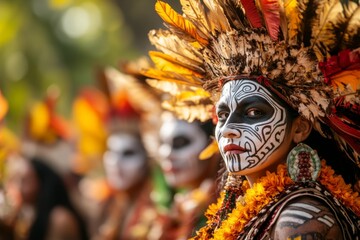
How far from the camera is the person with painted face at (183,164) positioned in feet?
23.6

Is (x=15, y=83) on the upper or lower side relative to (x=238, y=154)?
upper

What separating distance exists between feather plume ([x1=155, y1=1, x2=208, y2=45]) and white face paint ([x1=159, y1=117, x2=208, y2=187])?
8.75ft

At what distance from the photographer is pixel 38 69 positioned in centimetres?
1923

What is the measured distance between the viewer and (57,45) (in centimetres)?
2017

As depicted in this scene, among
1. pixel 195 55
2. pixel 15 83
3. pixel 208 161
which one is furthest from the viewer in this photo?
pixel 15 83

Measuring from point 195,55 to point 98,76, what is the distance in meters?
4.39

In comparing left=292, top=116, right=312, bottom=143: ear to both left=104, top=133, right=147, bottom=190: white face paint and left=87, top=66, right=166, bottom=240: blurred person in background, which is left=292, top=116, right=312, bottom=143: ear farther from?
left=104, top=133, right=147, bottom=190: white face paint

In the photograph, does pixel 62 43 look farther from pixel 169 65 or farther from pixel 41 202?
pixel 169 65

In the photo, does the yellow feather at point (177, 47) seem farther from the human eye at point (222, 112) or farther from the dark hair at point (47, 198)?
the dark hair at point (47, 198)

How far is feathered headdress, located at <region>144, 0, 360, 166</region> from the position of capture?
4.47m

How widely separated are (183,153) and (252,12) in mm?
3036

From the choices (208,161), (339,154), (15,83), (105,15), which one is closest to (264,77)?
(339,154)

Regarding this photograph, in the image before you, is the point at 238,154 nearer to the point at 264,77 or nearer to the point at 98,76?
the point at 264,77

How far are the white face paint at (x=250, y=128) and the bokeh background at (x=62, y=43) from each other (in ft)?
43.3
